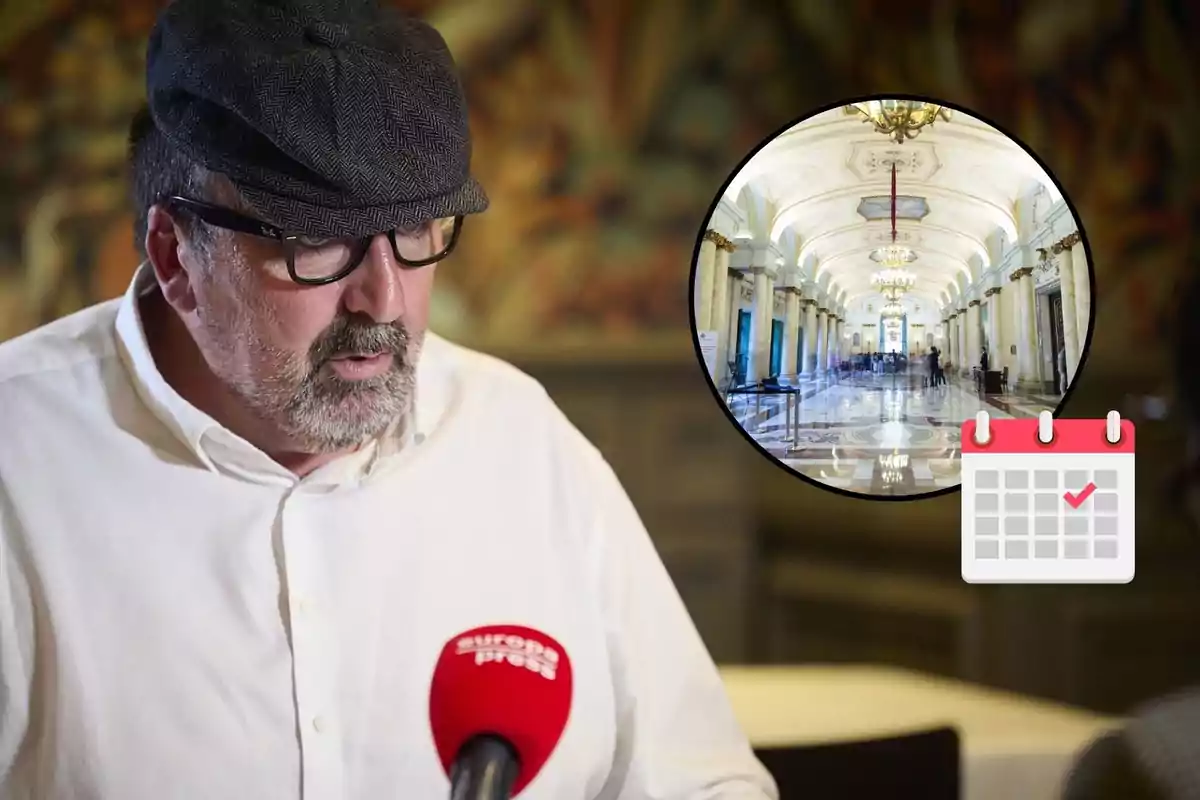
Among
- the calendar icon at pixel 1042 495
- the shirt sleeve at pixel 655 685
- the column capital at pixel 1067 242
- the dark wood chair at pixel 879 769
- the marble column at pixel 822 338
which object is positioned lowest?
the dark wood chair at pixel 879 769

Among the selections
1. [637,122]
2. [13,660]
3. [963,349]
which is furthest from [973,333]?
[13,660]

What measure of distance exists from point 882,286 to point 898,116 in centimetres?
20

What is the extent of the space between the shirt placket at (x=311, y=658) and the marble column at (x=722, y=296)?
1.58ft

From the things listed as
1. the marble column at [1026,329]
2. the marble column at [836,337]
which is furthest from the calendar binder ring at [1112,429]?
the marble column at [836,337]

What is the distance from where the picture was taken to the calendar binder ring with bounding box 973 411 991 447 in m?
1.21

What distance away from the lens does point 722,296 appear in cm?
118

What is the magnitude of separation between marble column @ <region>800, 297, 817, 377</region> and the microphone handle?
1.83ft

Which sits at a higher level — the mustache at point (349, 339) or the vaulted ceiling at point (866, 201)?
the vaulted ceiling at point (866, 201)

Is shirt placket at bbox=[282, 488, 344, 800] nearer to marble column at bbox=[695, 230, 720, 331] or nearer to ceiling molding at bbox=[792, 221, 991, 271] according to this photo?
marble column at bbox=[695, 230, 720, 331]

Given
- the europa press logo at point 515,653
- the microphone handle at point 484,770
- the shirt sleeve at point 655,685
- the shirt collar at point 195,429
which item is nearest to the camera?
the microphone handle at point 484,770

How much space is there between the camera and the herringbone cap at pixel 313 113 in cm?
91

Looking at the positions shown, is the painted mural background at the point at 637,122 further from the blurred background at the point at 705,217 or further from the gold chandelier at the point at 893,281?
the gold chandelier at the point at 893,281

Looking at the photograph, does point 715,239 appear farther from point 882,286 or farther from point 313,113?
point 313,113

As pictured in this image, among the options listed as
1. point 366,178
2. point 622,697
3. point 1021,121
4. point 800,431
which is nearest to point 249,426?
point 366,178
